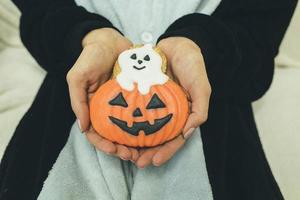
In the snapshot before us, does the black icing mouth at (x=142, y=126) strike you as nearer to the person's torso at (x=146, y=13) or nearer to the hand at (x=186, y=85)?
the hand at (x=186, y=85)

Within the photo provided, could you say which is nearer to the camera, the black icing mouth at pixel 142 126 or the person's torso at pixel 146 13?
the black icing mouth at pixel 142 126

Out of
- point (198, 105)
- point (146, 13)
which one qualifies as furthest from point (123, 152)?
point (146, 13)

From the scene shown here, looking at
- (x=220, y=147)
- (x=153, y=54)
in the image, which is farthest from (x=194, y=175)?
(x=153, y=54)

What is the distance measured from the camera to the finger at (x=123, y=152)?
598 mm

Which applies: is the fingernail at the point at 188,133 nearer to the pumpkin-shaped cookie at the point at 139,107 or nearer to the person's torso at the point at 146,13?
the pumpkin-shaped cookie at the point at 139,107

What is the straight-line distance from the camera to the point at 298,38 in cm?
107

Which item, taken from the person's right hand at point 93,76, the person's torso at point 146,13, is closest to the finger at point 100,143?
the person's right hand at point 93,76

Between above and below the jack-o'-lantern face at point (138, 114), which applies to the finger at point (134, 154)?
below

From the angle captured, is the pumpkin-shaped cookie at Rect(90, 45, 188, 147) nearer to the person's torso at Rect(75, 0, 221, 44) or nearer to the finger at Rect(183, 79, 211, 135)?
the finger at Rect(183, 79, 211, 135)

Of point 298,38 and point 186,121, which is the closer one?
point 186,121

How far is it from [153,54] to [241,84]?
18 cm

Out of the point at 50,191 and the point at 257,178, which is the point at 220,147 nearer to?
the point at 257,178

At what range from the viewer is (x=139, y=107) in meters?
0.58

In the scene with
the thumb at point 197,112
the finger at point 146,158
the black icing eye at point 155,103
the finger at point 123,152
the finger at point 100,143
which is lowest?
the finger at point 146,158
